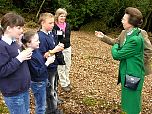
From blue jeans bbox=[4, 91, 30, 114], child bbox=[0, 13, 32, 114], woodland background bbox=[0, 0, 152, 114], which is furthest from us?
woodland background bbox=[0, 0, 152, 114]

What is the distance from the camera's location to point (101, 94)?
7578 mm

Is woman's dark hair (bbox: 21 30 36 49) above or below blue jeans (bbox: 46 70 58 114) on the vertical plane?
above

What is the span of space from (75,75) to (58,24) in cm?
234

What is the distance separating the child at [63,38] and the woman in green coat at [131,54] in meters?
1.60

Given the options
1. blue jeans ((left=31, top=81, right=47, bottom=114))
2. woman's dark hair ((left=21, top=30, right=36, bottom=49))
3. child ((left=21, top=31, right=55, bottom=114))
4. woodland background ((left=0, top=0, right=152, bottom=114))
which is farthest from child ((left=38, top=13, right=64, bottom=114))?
woodland background ((left=0, top=0, right=152, bottom=114))

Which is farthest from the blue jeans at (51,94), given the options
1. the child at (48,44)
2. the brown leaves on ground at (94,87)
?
the brown leaves on ground at (94,87)

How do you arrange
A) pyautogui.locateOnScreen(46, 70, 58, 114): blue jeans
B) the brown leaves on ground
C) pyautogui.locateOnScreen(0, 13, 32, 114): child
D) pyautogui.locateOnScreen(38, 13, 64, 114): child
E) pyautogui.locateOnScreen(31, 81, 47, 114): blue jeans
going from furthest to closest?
the brown leaves on ground
pyautogui.locateOnScreen(46, 70, 58, 114): blue jeans
pyautogui.locateOnScreen(38, 13, 64, 114): child
pyautogui.locateOnScreen(31, 81, 47, 114): blue jeans
pyautogui.locateOnScreen(0, 13, 32, 114): child

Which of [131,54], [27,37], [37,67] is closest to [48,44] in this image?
[37,67]

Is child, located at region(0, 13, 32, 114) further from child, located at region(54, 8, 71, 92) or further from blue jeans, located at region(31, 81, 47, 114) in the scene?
child, located at region(54, 8, 71, 92)

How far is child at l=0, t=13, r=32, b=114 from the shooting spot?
3.95m

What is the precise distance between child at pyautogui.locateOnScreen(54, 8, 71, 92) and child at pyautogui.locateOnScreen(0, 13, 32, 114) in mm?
2432

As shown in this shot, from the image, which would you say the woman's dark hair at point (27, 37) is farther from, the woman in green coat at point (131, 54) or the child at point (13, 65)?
the woman in green coat at point (131, 54)

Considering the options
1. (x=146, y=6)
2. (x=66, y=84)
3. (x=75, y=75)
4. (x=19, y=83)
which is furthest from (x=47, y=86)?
(x=146, y=6)

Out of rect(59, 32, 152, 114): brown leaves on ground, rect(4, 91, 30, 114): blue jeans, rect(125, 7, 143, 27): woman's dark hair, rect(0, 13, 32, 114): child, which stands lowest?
rect(59, 32, 152, 114): brown leaves on ground
